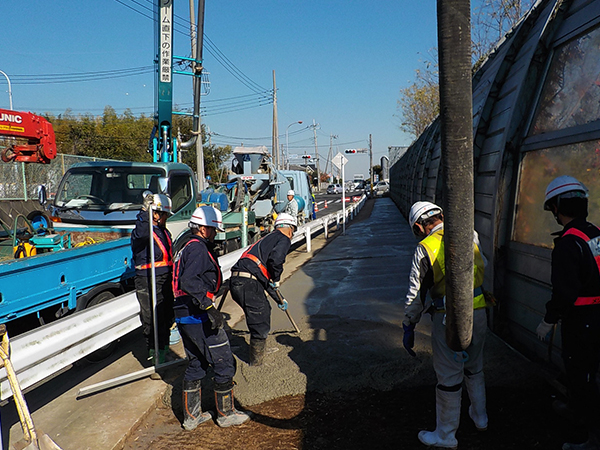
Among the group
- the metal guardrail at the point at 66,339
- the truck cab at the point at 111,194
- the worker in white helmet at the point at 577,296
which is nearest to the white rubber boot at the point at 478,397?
the worker in white helmet at the point at 577,296

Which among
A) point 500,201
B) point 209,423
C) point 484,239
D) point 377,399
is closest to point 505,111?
point 500,201

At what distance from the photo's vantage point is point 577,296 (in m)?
2.89

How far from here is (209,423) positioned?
3975 mm

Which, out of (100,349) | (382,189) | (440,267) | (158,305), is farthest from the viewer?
(382,189)

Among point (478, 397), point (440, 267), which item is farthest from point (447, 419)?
point (440, 267)

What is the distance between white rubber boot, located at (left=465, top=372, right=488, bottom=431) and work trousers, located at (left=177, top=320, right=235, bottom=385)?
1925 mm

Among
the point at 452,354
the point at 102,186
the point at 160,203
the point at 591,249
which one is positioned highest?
the point at 102,186

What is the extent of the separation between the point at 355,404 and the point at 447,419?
3.24 feet

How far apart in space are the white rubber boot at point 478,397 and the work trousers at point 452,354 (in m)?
0.12

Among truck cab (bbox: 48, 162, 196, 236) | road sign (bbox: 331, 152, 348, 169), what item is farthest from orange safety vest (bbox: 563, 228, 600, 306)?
road sign (bbox: 331, 152, 348, 169)

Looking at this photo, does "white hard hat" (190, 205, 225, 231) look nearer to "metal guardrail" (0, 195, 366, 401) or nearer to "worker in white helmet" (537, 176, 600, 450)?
"metal guardrail" (0, 195, 366, 401)

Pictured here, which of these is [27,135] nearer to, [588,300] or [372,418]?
[372,418]

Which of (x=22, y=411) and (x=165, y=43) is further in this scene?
(x=165, y=43)

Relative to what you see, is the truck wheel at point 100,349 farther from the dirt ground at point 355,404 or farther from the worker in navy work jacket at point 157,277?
the dirt ground at point 355,404
